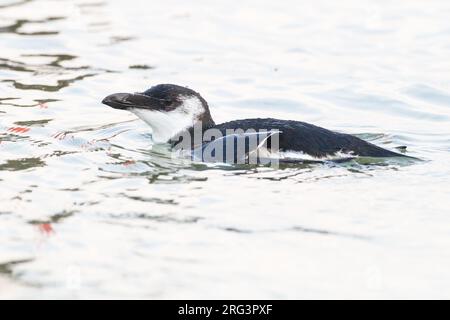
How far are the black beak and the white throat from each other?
0.41ft

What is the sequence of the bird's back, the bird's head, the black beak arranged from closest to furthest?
1. the bird's back
2. the black beak
3. the bird's head

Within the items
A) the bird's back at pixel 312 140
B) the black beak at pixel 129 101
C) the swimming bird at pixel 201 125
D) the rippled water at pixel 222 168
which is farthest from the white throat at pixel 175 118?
the bird's back at pixel 312 140

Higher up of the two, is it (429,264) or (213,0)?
(213,0)

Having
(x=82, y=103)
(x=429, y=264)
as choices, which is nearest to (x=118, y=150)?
(x=82, y=103)

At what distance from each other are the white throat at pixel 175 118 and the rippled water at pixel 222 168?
24cm

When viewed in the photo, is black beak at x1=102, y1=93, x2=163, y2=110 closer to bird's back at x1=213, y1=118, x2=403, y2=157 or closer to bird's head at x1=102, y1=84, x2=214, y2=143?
bird's head at x1=102, y1=84, x2=214, y2=143

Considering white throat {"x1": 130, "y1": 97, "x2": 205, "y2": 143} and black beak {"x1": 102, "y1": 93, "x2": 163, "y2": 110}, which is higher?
→ black beak {"x1": 102, "y1": 93, "x2": 163, "y2": 110}

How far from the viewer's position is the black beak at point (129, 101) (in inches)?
316

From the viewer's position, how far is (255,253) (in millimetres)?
5789

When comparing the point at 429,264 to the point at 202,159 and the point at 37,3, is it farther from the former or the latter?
the point at 37,3

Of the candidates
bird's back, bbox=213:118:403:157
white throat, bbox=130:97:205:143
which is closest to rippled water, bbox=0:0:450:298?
bird's back, bbox=213:118:403:157

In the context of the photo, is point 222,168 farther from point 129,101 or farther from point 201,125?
point 129,101

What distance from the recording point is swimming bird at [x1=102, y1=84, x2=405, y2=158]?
24.7 feet

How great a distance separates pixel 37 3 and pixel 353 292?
9.90 meters
